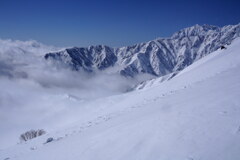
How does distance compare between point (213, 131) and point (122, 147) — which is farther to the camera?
point (122, 147)

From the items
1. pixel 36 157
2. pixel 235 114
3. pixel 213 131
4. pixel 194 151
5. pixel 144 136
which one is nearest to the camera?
pixel 194 151

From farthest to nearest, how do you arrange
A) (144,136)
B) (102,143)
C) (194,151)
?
(102,143) < (144,136) < (194,151)

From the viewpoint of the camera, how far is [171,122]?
10312 mm

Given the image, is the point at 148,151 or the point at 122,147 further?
the point at 122,147

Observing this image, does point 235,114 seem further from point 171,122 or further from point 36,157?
point 36,157

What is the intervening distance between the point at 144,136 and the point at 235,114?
4.42m

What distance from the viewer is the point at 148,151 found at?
27.7 ft

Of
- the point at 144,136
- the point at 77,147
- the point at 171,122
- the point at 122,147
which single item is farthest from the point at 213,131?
the point at 77,147

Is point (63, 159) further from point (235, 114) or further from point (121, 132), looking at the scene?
point (235, 114)

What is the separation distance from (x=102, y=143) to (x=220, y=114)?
630 cm

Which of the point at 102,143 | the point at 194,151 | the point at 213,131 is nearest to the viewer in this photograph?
the point at 194,151

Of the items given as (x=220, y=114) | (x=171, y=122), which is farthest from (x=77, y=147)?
(x=220, y=114)

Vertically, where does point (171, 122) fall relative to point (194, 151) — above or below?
above

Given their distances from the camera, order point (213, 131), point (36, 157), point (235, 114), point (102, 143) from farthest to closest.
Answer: point (36, 157)
point (102, 143)
point (235, 114)
point (213, 131)
